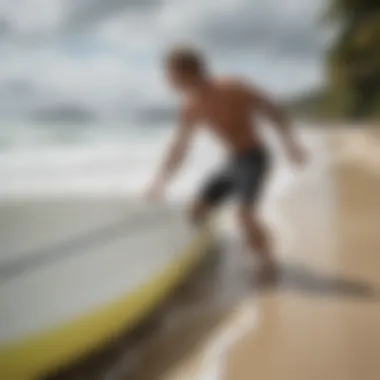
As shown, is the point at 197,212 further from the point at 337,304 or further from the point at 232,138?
the point at 337,304

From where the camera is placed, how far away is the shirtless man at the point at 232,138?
107cm

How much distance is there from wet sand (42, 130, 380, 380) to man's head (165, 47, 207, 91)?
8.1 inches

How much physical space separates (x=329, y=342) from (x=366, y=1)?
1.60 ft

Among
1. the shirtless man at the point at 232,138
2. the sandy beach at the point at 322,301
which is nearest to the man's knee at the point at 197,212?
the shirtless man at the point at 232,138

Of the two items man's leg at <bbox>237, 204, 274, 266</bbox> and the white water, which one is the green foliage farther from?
man's leg at <bbox>237, 204, 274, 266</bbox>

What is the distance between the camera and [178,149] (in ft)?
3.55

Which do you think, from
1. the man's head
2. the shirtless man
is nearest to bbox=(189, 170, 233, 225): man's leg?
the shirtless man

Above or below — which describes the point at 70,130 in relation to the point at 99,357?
above

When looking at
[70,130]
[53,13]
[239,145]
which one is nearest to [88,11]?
[53,13]

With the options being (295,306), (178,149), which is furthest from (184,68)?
(295,306)

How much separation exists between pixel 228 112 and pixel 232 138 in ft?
0.12

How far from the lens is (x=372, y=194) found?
42.7 inches

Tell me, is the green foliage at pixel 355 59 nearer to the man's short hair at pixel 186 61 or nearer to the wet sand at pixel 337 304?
the wet sand at pixel 337 304

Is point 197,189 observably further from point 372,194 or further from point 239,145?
point 372,194
